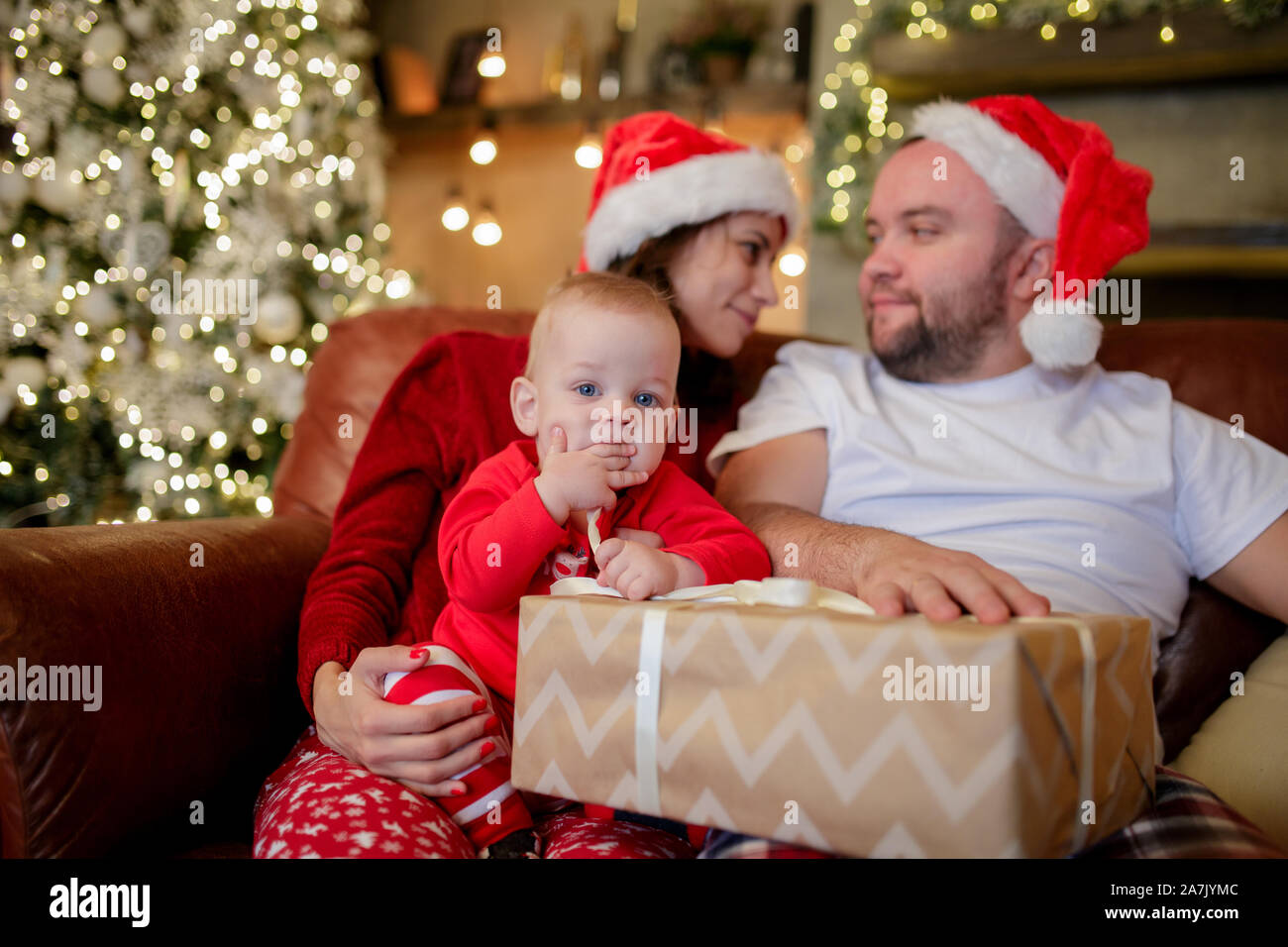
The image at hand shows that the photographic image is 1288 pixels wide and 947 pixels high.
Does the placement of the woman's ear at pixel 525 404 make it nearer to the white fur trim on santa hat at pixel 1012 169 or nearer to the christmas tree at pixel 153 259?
the white fur trim on santa hat at pixel 1012 169

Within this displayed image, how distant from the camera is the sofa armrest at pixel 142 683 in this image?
0.97 meters

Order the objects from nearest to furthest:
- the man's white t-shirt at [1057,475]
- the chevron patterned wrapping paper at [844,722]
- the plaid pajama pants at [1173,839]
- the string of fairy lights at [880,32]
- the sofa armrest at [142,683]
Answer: the chevron patterned wrapping paper at [844,722] → the plaid pajama pants at [1173,839] → the sofa armrest at [142,683] → the man's white t-shirt at [1057,475] → the string of fairy lights at [880,32]

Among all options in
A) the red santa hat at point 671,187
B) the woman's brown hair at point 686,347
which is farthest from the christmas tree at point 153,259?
the woman's brown hair at point 686,347

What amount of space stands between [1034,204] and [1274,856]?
3.70 ft

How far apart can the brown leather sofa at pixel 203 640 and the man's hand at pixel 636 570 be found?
571 millimetres

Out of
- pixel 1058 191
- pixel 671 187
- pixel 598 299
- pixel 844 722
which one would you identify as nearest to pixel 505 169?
pixel 671 187

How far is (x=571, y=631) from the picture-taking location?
2.99 feet

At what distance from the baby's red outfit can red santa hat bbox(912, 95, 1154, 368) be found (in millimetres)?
661

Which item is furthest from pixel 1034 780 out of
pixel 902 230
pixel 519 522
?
pixel 902 230

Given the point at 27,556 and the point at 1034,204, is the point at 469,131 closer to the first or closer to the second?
the point at 1034,204

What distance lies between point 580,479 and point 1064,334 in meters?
0.93

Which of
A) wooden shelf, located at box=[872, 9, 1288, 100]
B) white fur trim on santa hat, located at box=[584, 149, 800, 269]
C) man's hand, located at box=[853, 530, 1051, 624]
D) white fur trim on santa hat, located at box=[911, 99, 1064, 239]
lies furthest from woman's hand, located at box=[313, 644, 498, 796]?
wooden shelf, located at box=[872, 9, 1288, 100]

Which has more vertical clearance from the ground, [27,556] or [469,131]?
[469,131]

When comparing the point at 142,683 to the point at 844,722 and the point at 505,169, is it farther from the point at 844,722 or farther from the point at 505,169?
the point at 505,169
